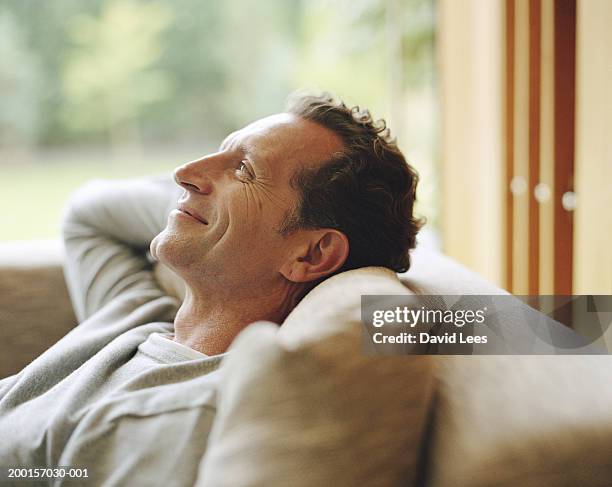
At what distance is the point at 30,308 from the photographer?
1.54m

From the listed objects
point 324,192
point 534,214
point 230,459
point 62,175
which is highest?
point 324,192

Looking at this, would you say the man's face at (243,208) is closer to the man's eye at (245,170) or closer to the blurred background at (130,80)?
the man's eye at (245,170)

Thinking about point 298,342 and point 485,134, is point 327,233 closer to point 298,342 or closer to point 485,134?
point 298,342

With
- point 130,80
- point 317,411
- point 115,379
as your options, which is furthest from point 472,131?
point 130,80

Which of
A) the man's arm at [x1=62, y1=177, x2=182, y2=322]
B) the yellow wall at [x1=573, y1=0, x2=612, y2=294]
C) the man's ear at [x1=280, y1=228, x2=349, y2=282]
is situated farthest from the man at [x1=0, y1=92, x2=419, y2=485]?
the yellow wall at [x1=573, y1=0, x2=612, y2=294]

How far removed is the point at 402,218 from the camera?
1.17 meters

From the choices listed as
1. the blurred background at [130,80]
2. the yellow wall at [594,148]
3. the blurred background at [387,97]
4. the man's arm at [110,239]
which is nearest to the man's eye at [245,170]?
the blurred background at [387,97]

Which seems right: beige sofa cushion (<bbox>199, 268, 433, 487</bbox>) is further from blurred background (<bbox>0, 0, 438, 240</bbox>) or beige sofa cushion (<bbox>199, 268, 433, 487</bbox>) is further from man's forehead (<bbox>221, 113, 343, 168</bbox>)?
blurred background (<bbox>0, 0, 438, 240</bbox>)

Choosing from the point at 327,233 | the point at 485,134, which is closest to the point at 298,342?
the point at 327,233

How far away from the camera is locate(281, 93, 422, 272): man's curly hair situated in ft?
3.73

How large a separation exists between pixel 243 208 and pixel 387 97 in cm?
454

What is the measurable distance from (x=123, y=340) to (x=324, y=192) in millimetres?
405

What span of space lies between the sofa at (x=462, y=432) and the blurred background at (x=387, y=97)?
28.0 inches

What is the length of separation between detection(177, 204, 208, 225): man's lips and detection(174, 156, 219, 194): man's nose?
34mm
